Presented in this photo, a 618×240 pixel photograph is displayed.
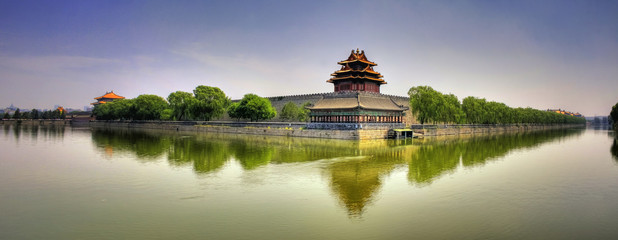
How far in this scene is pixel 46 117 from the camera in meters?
120

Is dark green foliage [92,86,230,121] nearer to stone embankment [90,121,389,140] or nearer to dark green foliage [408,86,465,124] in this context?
stone embankment [90,121,389,140]

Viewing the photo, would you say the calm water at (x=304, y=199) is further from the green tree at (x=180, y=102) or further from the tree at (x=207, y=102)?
the green tree at (x=180, y=102)

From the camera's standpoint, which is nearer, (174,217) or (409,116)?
(174,217)

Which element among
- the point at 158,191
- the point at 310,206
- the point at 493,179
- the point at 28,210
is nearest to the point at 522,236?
the point at 310,206

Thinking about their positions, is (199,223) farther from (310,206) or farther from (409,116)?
(409,116)

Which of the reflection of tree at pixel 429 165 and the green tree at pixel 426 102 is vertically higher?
the green tree at pixel 426 102

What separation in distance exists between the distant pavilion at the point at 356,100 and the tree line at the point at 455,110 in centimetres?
386

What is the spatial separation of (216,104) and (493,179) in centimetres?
5649

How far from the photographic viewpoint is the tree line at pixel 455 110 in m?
58.4

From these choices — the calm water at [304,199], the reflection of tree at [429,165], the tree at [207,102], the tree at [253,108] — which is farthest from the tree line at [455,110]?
the tree at [207,102]

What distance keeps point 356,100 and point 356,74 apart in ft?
25.2

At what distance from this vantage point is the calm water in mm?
11398

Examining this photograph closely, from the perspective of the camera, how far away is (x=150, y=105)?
8169 centimetres

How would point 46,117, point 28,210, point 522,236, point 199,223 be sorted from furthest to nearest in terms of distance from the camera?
1. point 46,117
2. point 28,210
3. point 199,223
4. point 522,236
